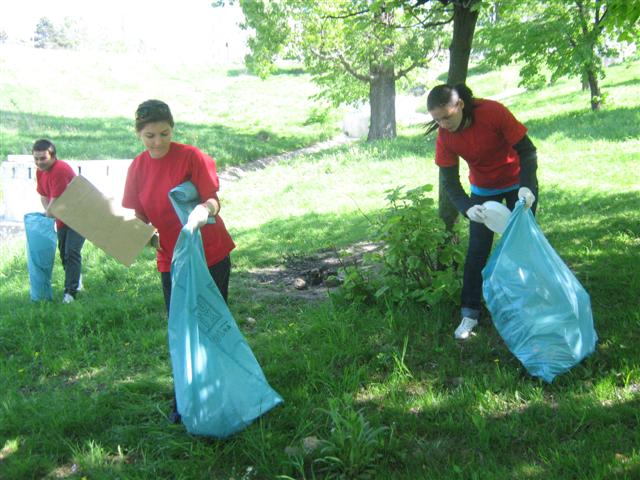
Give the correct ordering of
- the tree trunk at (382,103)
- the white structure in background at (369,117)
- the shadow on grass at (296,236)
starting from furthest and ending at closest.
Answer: the white structure in background at (369,117)
the tree trunk at (382,103)
the shadow on grass at (296,236)

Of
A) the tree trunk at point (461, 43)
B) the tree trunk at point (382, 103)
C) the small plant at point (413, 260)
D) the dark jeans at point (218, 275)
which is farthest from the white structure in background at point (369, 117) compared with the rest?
the dark jeans at point (218, 275)

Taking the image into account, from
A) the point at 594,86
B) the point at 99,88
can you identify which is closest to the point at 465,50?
the point at 594,86

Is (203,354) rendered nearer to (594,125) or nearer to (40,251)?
(40,251)

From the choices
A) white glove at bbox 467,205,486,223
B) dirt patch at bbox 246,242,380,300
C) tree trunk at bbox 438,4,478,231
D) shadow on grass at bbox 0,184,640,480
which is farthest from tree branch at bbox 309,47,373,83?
white glove at bbox 467,205,486,223

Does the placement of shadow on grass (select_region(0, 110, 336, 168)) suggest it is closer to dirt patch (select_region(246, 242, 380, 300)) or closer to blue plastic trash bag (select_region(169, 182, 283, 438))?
dirt patch (select_region(246, 242, 380, 300))

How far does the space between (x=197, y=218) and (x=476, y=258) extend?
5.97 feet

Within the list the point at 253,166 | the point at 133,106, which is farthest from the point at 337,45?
the point at 133,106

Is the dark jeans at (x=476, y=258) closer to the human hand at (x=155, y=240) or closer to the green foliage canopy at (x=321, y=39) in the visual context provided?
the human hand at (x=155, y=240)

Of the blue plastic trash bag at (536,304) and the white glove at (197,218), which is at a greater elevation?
the white glove at (197,218)

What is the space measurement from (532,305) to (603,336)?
64 centimetres

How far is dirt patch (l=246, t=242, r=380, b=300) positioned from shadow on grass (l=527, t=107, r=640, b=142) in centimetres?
710

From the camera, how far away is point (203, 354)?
8.92 ft

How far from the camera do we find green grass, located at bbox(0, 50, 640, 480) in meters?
2.52

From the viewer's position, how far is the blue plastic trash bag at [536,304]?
2969 millimetres
